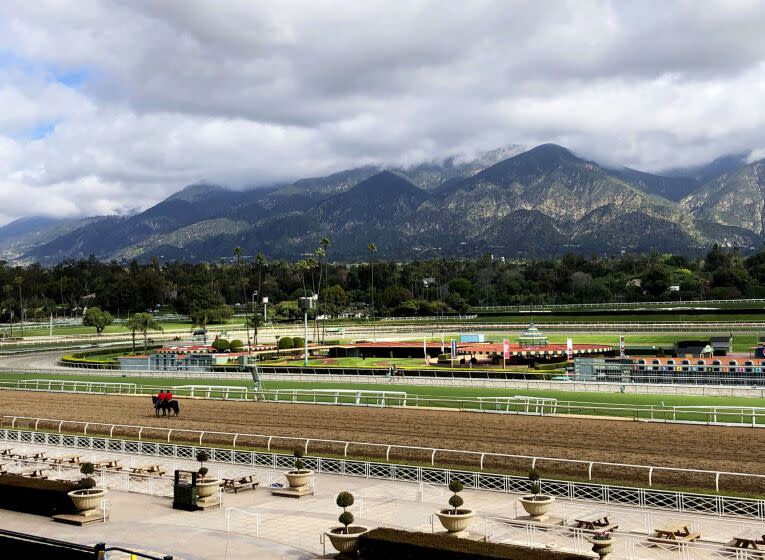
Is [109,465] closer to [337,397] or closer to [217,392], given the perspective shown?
[337,397]

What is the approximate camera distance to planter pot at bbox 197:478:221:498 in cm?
2189

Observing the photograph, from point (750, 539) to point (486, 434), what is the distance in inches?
594

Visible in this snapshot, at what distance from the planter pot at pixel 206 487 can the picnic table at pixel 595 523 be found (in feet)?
34.2

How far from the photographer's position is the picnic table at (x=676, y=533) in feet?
55.8

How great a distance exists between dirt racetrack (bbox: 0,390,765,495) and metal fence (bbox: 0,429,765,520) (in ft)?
6.78

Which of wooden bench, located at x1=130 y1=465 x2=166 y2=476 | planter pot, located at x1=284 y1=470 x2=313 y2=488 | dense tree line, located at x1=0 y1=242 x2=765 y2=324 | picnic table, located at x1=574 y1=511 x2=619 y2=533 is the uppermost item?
dense tree line, located at x1=0 y1=242 x2=765 y2=324

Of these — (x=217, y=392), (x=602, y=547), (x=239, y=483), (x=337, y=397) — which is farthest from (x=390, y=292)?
(x=602, y=547)

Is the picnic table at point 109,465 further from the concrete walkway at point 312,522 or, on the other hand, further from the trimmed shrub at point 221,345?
the trimmed shrub at point 221,345

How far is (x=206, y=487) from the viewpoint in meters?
21.9

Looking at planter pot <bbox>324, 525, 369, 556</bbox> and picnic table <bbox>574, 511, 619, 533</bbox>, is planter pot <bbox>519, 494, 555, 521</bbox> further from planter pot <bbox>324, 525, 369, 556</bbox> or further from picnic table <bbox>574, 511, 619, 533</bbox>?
planter pot <bbox>324, 525, 369, 556</bbox>

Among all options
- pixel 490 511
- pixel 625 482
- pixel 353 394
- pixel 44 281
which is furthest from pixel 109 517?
pixel 44 281

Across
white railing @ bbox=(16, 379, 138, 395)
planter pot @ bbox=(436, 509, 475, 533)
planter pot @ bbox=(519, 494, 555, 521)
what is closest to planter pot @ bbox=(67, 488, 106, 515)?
planter pot @ bbox=(436, 509, 475, 533)

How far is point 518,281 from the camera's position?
591ft

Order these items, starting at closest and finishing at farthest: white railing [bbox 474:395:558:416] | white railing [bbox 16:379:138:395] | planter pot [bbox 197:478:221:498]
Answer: planter pot [bbox 197:478:221:498]
white railing [bbox 474:395:558:416]
white railing [bbox 16:379:138:395]
